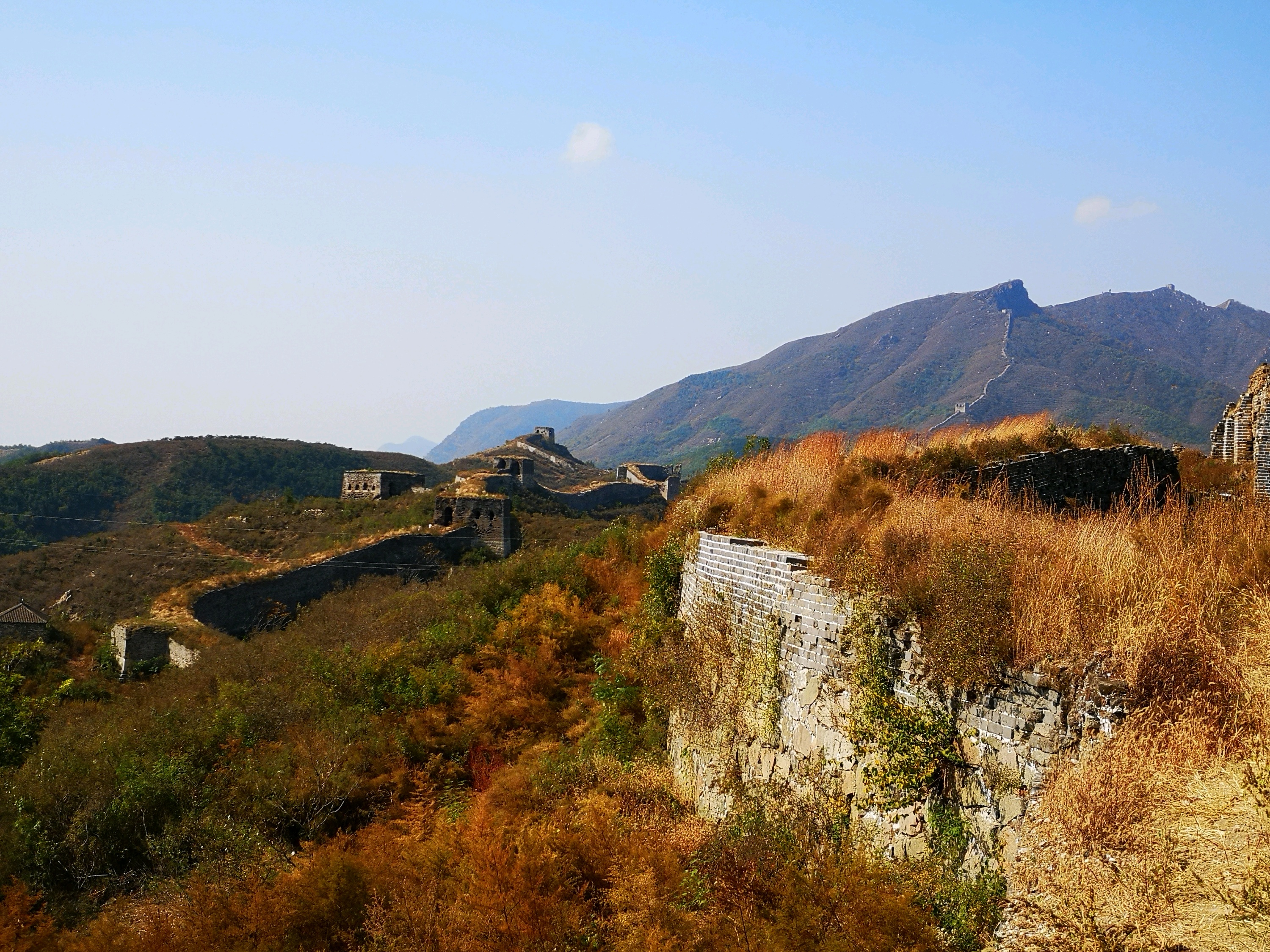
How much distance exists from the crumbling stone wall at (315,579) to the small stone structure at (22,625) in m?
4.31

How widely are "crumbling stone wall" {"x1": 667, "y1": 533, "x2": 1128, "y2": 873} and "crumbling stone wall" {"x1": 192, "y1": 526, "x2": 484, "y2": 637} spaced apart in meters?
19.5

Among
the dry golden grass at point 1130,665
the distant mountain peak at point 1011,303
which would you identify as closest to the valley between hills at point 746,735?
the dry golden grass at point 1130,665

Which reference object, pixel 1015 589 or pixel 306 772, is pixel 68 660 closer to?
pixel 306 772

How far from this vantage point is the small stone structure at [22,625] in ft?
59.7

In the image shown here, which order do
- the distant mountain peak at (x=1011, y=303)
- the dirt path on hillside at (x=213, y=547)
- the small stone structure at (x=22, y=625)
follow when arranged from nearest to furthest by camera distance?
1. the small stone structure at (x=22, y=625)
2. the dirt path on hillside at (x=213, y=547)
3. the distant mountain peak at (x=1011, y=303)

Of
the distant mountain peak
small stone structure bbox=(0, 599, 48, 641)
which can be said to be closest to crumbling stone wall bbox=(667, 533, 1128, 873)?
small stone structure bbox=(0, 599, 48, 641)

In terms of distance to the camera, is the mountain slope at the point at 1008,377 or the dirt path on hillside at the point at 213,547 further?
the mountain slope at the point at 1008,377

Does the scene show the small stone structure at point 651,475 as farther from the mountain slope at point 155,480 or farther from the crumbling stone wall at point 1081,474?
the crumbling stone wall at point 1081,474

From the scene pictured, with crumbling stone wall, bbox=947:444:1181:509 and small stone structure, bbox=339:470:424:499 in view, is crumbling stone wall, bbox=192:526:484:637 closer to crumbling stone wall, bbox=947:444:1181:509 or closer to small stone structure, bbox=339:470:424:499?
small stone structure, bbox=339:470:424:499

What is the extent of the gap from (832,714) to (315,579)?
24324 mm

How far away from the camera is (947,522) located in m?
6.32

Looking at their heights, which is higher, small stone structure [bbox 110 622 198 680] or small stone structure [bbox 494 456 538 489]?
small stone structure [bbox 494 456 538 489]

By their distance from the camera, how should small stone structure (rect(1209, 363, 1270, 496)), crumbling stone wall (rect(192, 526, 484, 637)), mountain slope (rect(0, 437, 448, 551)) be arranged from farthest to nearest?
1. mountain slope (rect(0, 437, 448, 551))
2. crumbling stone wall (rect(192, 526, 484, 637))
3. small stone structure (rect(1209, 363, 1270, 496))

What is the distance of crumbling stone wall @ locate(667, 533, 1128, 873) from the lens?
4.48 m
